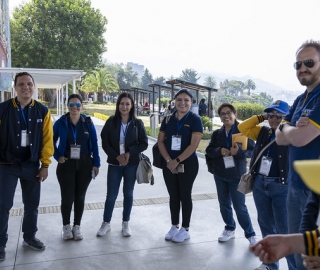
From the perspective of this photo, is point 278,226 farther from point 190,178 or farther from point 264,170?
Result: point 190,178

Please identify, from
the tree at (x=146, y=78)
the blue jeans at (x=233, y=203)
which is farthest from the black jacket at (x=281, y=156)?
the tree at (x=146, y=78)

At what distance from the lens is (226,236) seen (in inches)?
158

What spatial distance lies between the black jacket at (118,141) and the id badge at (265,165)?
5.10 feet

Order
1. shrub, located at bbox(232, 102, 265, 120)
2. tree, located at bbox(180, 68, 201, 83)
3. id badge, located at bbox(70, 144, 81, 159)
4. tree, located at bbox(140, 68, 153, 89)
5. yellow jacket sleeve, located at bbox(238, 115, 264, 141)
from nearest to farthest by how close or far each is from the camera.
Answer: yellow jacket sleeve, located at bbox(238, 115, 264, 141) < id badge, located at bbox(70, 144, 81, 159) < shrub, located at bbox(232, 102, 265, 120) < tree, located at bbox(180, 68, 201, 83) < tree, located at bbox(140, 68, 153, 89)

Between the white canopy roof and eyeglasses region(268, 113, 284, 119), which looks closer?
Answer: eyeglasses region(268, 113, 284, 119)

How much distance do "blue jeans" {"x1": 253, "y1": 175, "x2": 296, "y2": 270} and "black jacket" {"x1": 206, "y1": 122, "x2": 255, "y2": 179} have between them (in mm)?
573

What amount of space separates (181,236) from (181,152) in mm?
988

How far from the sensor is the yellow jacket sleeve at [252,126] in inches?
129

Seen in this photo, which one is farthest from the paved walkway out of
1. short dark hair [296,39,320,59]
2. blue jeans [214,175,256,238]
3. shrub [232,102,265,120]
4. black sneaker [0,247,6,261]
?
shrub [232,102,265,120]

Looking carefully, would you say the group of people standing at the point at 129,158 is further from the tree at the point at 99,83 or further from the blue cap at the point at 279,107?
the tree at the point at 99,83

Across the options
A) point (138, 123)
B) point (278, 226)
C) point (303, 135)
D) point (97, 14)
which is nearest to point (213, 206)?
point (138, 123)

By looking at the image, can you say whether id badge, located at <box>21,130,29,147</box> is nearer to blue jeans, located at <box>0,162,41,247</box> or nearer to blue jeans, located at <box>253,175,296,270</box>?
blue jeans, located at <box>0,162,41,247</box>

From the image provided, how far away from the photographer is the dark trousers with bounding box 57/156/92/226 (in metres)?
3.97

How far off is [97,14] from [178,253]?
3128cm
